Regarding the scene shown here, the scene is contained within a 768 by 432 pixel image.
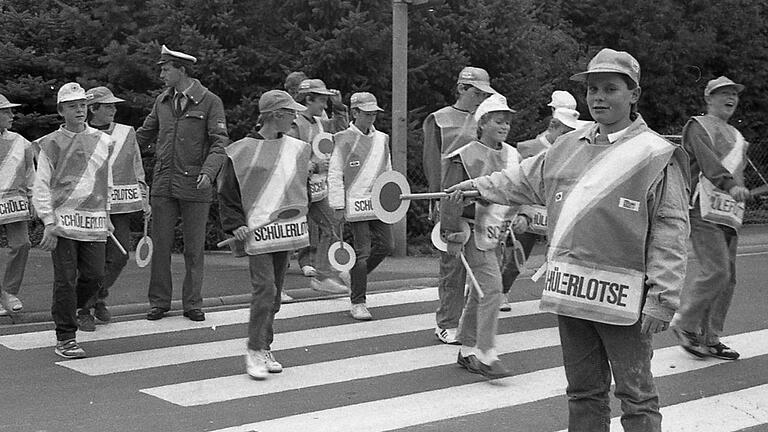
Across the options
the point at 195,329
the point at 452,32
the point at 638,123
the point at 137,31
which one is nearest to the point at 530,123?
the point at 452,32

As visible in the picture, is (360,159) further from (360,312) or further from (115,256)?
(115,256)

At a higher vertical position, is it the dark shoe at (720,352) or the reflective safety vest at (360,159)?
the reflective safety vest at (360,159)

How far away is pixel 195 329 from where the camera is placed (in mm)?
9289

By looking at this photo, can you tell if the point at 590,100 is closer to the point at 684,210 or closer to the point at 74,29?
the point at 684,210

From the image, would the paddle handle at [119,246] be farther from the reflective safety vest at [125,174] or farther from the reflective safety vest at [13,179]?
the reflective safety vest at [13,179]

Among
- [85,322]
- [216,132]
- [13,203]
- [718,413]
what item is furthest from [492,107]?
[13,203]

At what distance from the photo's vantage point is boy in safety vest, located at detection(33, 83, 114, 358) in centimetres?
796

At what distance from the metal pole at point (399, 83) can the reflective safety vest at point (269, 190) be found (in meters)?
6.23

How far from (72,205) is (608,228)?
4.75m

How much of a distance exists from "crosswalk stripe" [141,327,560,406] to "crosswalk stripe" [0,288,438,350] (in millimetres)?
1794

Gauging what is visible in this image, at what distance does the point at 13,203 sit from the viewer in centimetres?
974

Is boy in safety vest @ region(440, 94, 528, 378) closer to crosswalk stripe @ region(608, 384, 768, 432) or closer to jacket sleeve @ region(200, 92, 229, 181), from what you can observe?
crosswalk stripe @ region(608, 384, 768, 432)

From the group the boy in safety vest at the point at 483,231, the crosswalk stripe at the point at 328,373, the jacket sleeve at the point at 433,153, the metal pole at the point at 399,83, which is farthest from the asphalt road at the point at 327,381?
the metal pole at the point at 399,83

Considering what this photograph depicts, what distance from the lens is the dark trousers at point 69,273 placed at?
7941 mm
